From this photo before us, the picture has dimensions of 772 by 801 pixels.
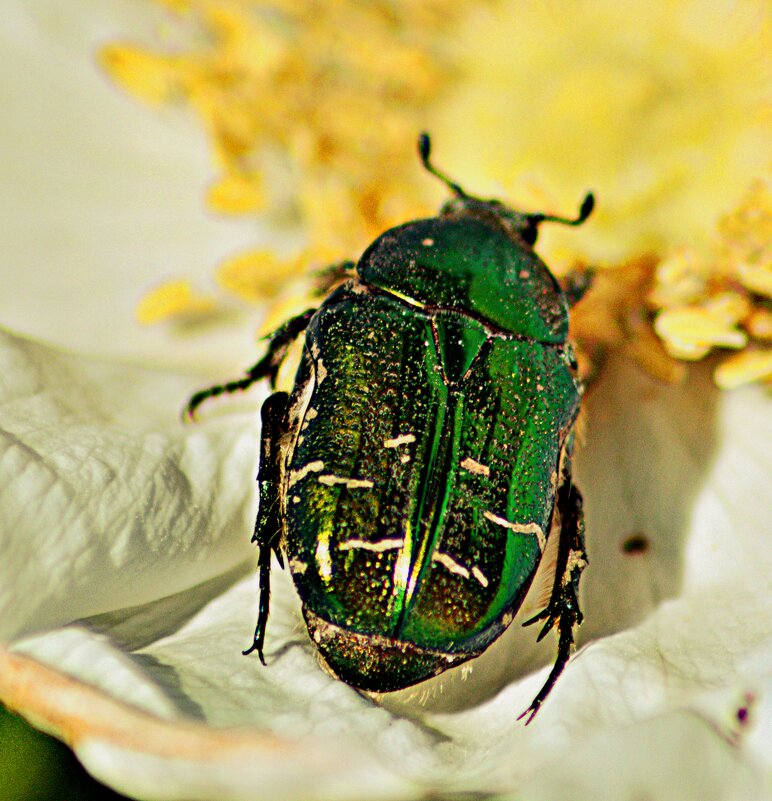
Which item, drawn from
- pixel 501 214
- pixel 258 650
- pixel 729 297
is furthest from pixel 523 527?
pixel 729 297

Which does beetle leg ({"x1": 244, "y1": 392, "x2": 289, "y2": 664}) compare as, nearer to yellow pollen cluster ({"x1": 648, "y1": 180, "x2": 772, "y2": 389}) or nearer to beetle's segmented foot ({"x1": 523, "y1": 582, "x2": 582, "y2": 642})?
beetle's segmented foot ({"x1": 523, "y1": 582, "x2": 582, "y2": 642})

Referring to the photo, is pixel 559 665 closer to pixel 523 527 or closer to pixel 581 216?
pixel 523 527

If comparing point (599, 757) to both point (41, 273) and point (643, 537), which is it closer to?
point (643, 537)

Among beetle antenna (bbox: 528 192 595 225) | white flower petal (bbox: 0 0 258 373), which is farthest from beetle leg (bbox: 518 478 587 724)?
white flower petal (bbox: 0 0 258 373)

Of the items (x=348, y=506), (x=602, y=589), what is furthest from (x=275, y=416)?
(x=602, y=589)

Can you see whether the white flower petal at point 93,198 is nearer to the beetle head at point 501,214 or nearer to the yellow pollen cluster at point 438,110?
the yellow pollen cluster at point 438,110
